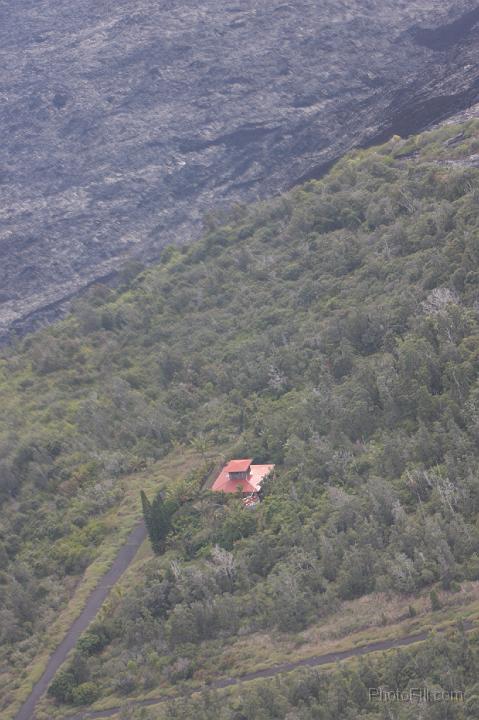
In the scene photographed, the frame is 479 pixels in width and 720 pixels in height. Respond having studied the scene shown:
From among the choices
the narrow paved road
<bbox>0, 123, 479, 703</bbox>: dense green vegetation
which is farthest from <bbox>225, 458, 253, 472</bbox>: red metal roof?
the narrow paved road

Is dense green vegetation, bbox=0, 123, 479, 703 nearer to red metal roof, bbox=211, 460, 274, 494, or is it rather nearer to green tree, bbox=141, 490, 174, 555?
green tree, bbox=141, 490, 174, 555

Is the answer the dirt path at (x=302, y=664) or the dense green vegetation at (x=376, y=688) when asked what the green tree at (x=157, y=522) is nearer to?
the dirt path at (x=302, y=664)

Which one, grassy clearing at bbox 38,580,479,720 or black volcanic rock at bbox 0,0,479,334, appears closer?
grassy clearing at bbox 38,580,479,720

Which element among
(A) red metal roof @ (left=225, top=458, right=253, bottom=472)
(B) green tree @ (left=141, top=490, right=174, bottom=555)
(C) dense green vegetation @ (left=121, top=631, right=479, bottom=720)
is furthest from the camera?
(A) red metal roof @ (left=225, top=458, right=253, bottom=472)

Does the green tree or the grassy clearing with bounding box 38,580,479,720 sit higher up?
the grassy clearing with bounding box 38,580,479,720

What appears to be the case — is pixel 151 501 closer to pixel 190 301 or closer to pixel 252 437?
pixel 252 437

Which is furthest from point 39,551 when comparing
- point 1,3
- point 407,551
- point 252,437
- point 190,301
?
point 1,3

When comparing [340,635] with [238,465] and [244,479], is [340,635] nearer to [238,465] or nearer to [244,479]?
[244,479]
